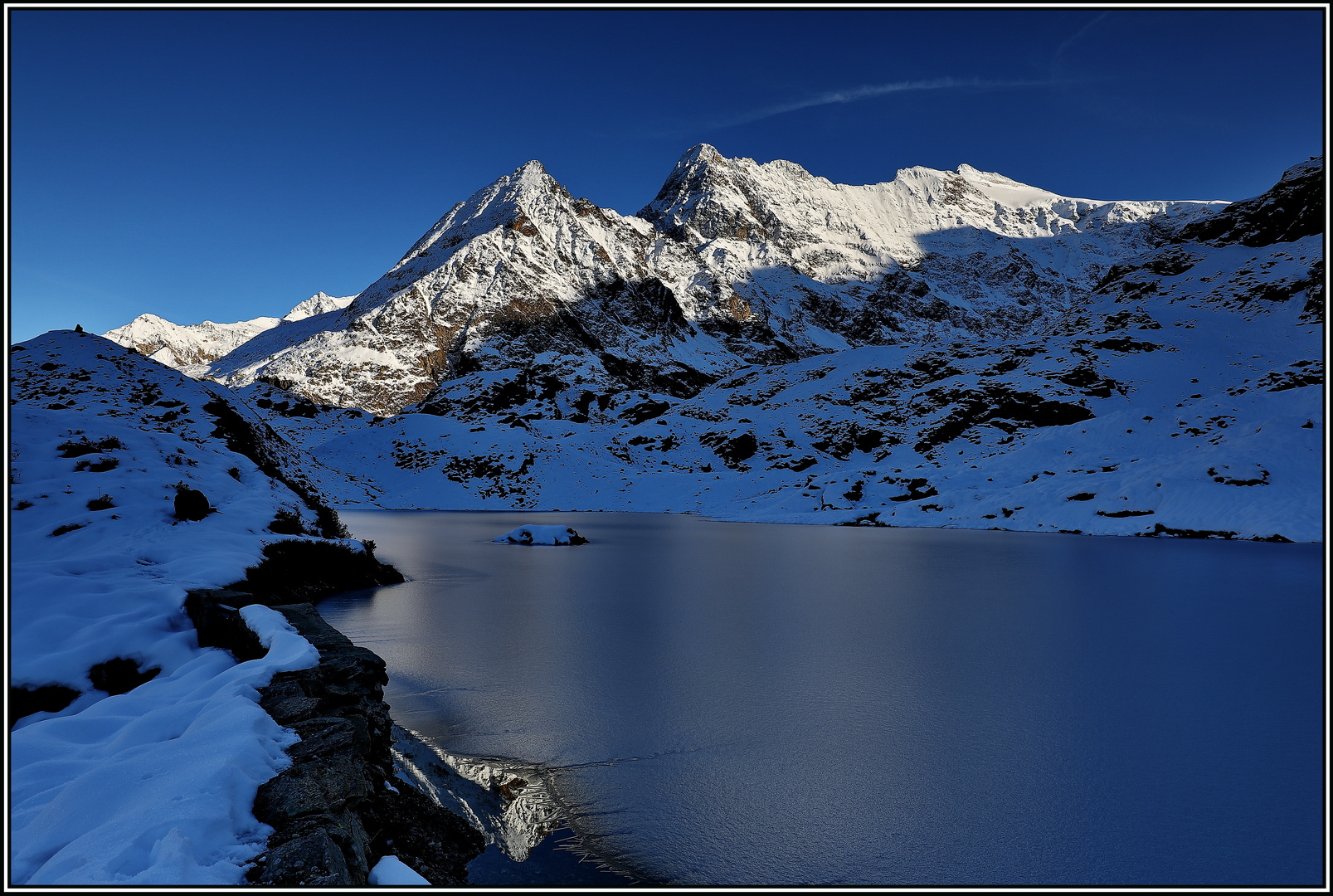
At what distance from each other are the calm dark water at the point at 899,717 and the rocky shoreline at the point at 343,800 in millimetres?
1162

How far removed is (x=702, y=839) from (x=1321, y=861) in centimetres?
493

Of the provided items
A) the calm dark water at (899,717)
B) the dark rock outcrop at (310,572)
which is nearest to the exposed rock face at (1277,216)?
the calm dark water at (899,717)

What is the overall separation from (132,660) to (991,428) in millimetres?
70227

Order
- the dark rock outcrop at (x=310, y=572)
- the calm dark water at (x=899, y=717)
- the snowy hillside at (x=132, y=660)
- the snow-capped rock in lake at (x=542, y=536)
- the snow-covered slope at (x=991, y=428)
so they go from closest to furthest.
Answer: the snowy hillside at (x=132, y=660) < the calm dark water at (x=899, y=717) < the dark rock outcrop at (x=310, y=572) < the snow-capped rock in lake at (x=542, y=536) < the snow-covered slope at (x=991, y=428)

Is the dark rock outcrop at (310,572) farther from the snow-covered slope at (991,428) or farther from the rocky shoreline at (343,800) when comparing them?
the snow-covered slope at (991,428)

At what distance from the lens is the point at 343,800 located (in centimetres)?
425

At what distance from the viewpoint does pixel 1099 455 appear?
4641 cm

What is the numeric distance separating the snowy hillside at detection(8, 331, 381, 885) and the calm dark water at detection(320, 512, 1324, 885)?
2699 mm

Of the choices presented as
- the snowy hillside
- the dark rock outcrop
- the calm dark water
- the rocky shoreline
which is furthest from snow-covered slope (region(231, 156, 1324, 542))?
the snowy hillside

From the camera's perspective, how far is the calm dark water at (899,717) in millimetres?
5043

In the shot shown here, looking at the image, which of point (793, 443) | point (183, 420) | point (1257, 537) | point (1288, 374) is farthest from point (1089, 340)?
point (183, 420)


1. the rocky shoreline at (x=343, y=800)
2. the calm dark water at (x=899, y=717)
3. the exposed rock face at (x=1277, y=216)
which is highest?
the exposed rock face at (x=1277, y=216)

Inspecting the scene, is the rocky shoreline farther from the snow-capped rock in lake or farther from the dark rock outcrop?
the snow-capped rock in lake

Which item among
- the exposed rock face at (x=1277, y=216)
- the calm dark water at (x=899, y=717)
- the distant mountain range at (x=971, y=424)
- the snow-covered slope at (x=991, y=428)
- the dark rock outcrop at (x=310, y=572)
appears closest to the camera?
the calm dark water at (x=899, y=717)
